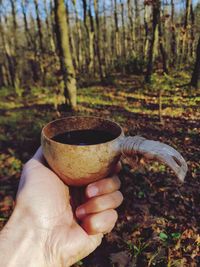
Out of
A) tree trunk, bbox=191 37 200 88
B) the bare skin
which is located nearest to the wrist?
the bare skin

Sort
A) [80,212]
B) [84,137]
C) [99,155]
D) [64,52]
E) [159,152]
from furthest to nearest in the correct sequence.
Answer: [64,52] → [80,212] → [84,137] → [99,155] → [159,152]

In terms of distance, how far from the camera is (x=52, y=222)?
1766mm

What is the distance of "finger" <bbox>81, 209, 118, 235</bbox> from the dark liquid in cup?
1.87ft

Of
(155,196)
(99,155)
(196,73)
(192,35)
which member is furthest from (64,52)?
(99,155)

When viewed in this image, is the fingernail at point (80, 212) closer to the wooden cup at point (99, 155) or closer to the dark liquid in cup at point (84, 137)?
the wooden cup at point (99, 155)

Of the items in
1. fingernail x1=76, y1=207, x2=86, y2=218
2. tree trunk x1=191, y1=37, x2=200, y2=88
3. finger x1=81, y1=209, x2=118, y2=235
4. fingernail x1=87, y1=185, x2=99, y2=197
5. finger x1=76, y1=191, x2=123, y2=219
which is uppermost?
tree trunk x1=191, y1=37, x2=200, y2=88

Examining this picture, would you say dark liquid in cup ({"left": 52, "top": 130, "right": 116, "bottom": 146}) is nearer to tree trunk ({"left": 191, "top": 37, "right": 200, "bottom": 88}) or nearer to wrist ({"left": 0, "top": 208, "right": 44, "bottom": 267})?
wrist ({"left": 0, "top": 208, "right": 44, "bottom": 267})

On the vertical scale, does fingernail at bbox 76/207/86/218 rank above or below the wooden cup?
below

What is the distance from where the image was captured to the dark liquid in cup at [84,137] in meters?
1.46

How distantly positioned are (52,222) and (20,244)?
246 mm

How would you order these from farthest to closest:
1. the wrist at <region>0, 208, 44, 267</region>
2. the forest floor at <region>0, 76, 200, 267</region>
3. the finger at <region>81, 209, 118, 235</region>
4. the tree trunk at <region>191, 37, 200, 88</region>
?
the forest floor at <region>0, 76, 200, 267</region> → the tree trunk at <region>191, 37, 200, 88</region> → the finger at <region>81, 209, 118, 235</region> → the wrist at <region>0, 208, 44, 267</region>

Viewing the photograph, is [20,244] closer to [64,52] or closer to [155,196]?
[155,196]

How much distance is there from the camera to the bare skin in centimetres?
165

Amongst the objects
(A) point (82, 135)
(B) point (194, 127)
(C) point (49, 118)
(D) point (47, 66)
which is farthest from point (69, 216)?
(D) point (47, 66)
